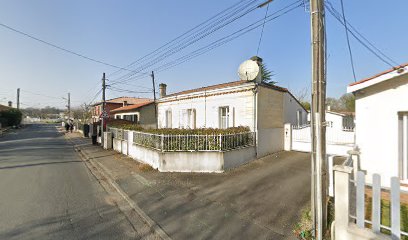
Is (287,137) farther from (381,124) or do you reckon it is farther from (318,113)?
(318,113)

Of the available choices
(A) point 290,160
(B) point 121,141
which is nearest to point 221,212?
(A) point 290,160

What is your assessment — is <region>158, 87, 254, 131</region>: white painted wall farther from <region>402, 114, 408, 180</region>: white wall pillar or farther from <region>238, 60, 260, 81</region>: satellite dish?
<region>402, 114, 408, 180</region>: white wall pillar

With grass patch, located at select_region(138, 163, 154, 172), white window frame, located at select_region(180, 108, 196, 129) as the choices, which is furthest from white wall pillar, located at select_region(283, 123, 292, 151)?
grass patch, located at select_region(138, 163, 154, 172)

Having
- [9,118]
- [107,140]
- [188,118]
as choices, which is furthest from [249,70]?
[9,118]

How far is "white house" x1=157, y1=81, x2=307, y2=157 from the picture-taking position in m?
10.8

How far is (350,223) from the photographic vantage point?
3.20 meters

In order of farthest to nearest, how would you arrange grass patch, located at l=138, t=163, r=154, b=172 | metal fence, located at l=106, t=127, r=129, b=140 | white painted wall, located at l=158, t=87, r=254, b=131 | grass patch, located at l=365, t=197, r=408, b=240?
metal fence, located at l=106, t=127, r=129, b=140, white painted wall, located at l=158, t=87, r=254, b=131, grass patch, located at l=138, t=163, r=154, b=172, grass patch, located at l=365, t=197, r=408, b=240

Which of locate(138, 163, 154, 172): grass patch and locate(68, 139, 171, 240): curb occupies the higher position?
locate(138, 163, 154, 172): grass patch

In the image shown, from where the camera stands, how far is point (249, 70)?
11.2 meters

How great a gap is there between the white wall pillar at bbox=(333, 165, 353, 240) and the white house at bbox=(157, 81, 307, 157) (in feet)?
23.8

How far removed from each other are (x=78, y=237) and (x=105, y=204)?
5.41 feet

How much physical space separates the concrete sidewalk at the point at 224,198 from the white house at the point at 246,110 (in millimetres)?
2299

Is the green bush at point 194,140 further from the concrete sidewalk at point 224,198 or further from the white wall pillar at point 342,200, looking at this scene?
the white wall pillar at point 342,200

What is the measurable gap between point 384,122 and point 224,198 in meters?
4.60
